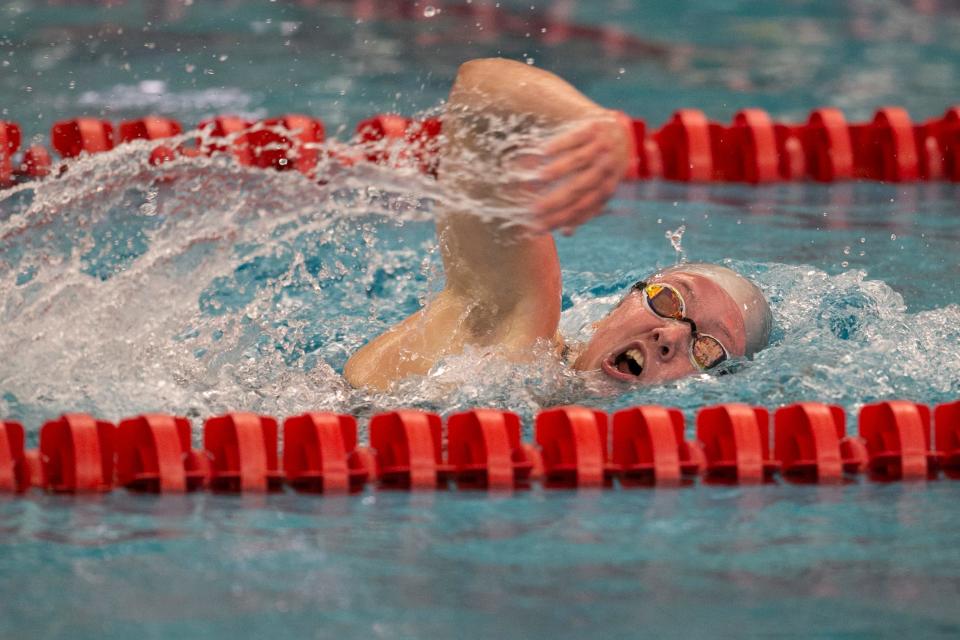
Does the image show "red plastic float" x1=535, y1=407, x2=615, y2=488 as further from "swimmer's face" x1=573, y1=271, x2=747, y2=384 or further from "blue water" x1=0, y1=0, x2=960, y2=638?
"swimmer's face" x1=573, y1=271, x2=747, y2=384

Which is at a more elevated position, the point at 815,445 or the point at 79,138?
the point at 79,138

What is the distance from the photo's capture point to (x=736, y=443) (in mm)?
2629

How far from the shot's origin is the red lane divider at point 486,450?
245cm

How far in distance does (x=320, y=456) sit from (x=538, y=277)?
569 mm

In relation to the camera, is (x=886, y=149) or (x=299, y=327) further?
(x=886, y=149)

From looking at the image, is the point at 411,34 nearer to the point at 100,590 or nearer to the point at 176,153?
the point at 176,153

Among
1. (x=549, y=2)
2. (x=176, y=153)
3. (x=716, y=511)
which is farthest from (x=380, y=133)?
(x=549, y=2)

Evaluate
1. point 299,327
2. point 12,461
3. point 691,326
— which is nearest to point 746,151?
point 299,327

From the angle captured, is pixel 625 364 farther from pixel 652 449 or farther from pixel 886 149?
pixel 886 149

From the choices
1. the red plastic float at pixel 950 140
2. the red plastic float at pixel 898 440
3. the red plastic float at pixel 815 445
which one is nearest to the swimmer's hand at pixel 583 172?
the red plastic float at pixel 815 445

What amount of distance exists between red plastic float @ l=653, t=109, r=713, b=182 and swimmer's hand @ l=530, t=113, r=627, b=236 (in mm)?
3315

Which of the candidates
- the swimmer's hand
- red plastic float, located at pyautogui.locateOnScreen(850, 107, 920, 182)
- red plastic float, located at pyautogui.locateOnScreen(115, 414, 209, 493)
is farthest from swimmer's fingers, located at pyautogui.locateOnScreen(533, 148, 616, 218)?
red plastic float, located at pyautogui.locateOnScreen(850, 107, 920, 182)

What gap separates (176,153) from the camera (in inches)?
194

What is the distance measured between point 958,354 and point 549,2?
646 cm
